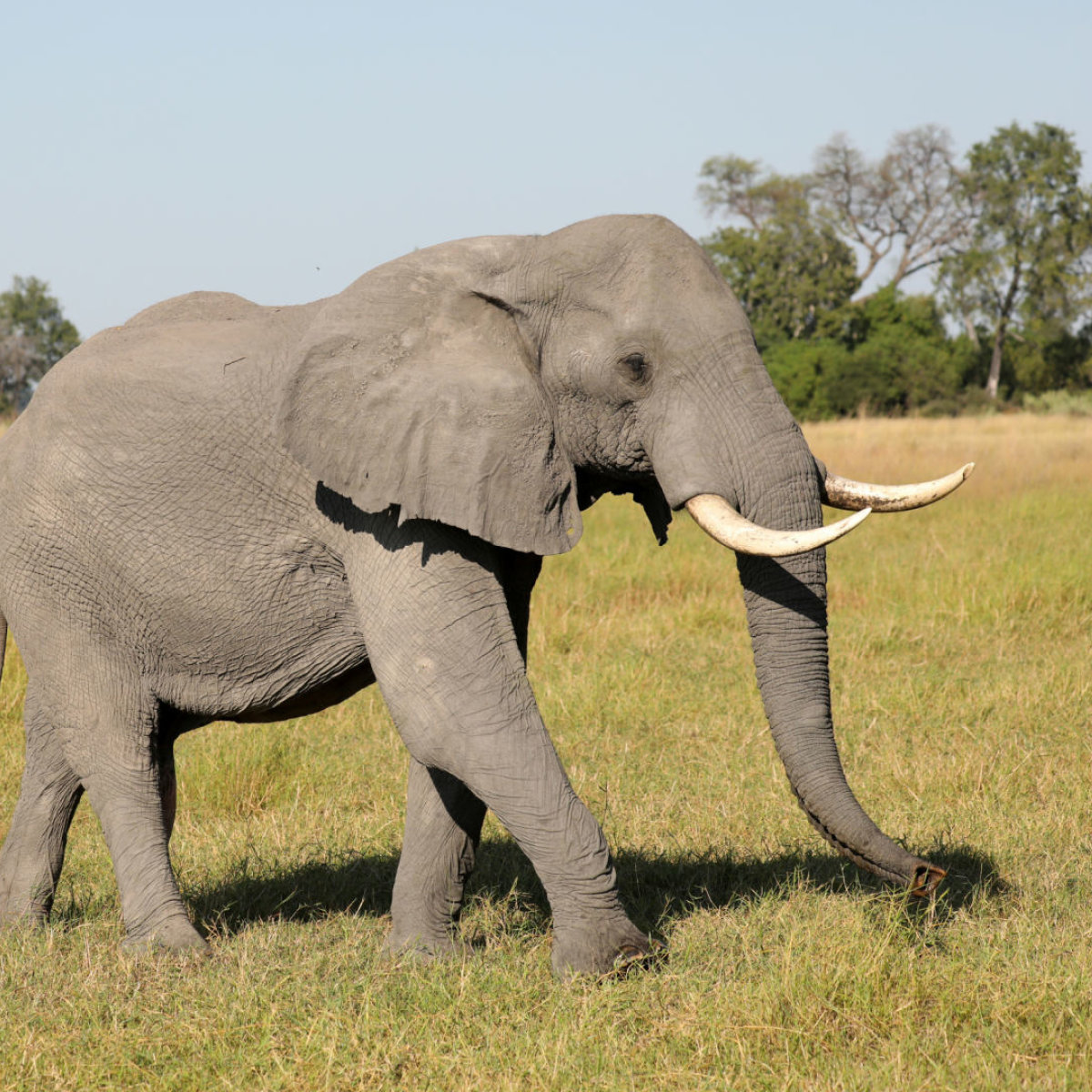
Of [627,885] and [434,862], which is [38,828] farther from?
[627,885]

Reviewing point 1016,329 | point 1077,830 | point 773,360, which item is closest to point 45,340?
point 773,360

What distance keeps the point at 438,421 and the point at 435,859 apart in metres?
1.46

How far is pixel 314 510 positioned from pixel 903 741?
12.0 ft

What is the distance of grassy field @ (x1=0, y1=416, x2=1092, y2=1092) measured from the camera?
138 inches

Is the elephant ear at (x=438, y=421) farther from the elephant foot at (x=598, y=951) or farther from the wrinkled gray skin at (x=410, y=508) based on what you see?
the elephant foot at (x=598, y=951)

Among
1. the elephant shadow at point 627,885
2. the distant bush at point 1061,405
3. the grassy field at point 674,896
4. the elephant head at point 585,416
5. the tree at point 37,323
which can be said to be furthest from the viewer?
the tree at point 37,323

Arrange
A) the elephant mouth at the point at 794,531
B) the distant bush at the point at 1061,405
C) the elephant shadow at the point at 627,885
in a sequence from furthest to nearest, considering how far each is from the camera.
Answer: the distant bush at the point at 1061,405 → the elephant shadow at the point at 627,885 → the elephant mouth at the point at 794,531

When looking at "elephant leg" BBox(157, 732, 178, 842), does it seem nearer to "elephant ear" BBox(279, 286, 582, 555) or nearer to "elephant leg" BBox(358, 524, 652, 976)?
"elephant leg" BBox(358, 524, 652, 976)

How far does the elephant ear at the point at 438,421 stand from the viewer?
12.0ft

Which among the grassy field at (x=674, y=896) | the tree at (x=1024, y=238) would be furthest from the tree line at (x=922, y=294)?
the grassy field at (x=674, y=896)

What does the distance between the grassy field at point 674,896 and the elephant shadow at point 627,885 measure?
14 millimetres

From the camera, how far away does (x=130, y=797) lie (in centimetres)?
430

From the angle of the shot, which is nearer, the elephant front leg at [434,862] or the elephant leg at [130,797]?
the elephant leg at [130,797]

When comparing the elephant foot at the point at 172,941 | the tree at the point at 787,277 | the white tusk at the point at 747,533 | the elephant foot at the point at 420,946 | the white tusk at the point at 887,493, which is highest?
the tree at the point at 787,277
